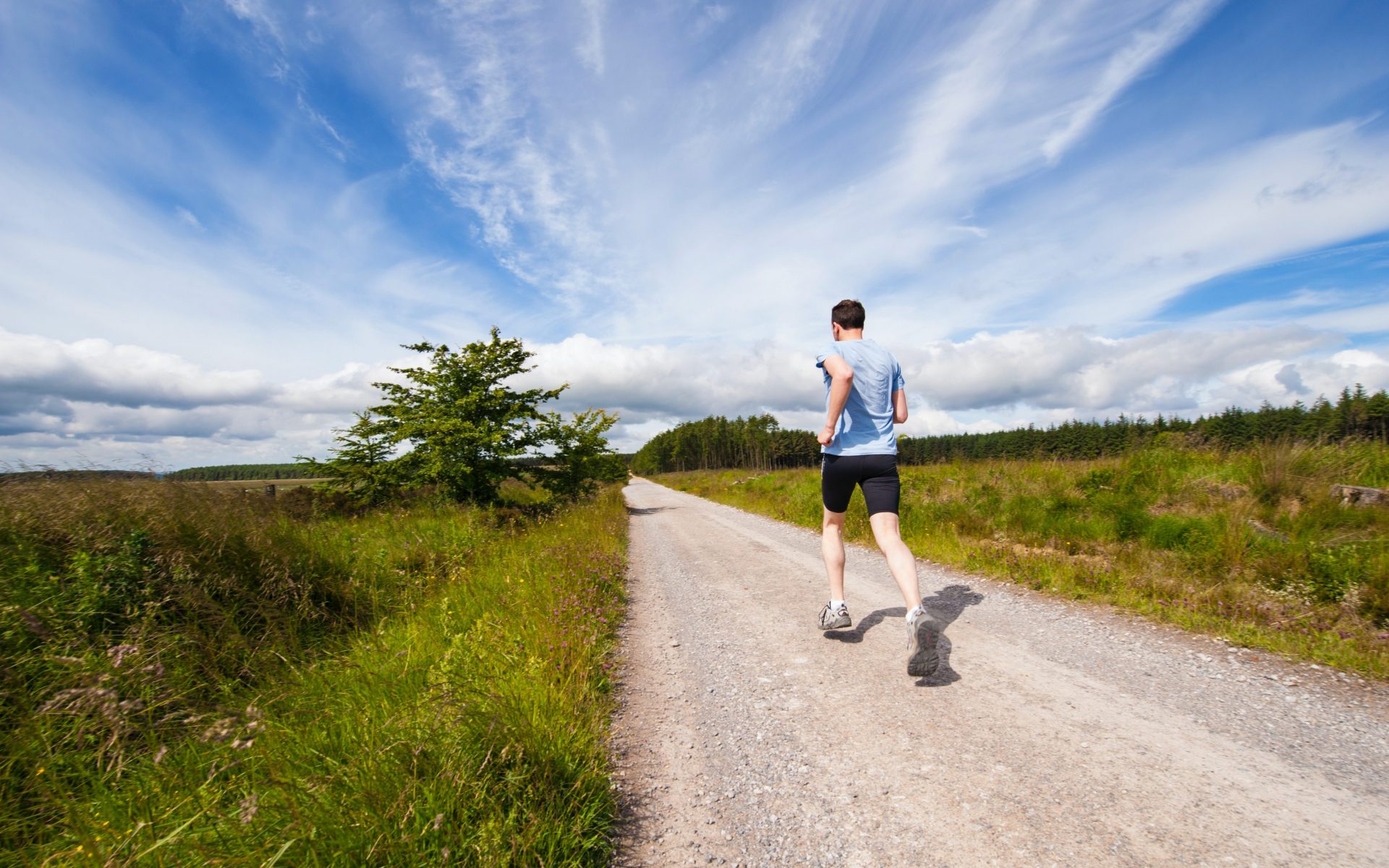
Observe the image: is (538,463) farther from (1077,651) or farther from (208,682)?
(1077,651)

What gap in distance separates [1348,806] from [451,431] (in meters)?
13.5

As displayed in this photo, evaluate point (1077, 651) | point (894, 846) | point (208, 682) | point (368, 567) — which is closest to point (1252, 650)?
point (1077, 651)

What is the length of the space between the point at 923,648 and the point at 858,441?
1414mm

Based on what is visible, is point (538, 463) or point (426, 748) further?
point (538, 463)

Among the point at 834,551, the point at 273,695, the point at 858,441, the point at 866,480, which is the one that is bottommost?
the point at 273,695

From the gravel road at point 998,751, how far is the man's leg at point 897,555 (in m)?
0.53

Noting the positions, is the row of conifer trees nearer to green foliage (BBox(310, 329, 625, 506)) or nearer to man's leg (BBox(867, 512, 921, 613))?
man's leg (BBox(867, 512, 921, 613))

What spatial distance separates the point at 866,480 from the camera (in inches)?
148

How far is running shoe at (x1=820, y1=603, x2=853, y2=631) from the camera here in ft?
12.9

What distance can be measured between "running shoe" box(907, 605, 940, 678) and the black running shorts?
782 millimetres

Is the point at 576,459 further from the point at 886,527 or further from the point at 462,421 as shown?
the point at 886,527

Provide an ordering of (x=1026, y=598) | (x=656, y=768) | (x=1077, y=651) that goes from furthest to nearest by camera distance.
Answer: (x=1026, y=598) → (x=1077, y=651) → (x=656, y=768)

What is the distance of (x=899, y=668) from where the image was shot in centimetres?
345

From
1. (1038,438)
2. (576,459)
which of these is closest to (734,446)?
(1038,438)
